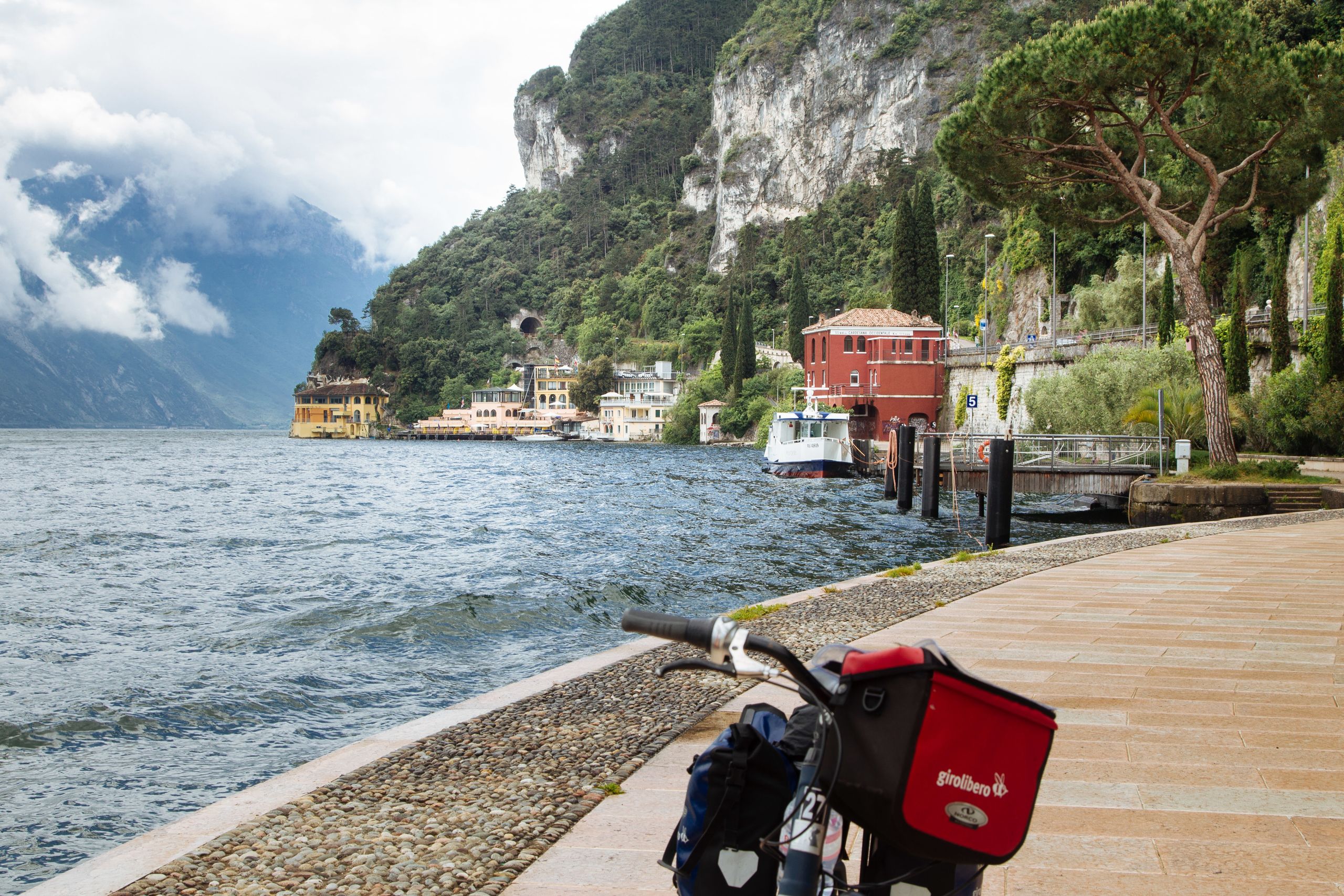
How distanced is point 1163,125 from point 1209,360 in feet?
17.2

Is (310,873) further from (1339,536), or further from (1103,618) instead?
(1339,536)

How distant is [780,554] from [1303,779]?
47.8 ft

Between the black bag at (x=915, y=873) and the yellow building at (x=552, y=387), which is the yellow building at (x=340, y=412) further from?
the black bag at (x=915, y=873)

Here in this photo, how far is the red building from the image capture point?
2269 inches

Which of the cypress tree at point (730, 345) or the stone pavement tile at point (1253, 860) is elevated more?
the cypress tree at point (730, 345)

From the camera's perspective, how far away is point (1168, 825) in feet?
12.7

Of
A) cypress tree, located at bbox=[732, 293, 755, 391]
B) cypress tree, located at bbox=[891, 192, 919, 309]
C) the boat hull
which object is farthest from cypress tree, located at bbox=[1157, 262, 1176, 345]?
cypress tree, located at bbox=[732, 293, 755, 391]

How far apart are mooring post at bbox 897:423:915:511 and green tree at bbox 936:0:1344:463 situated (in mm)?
7412

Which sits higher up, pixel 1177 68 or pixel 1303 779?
pixel 1177 68


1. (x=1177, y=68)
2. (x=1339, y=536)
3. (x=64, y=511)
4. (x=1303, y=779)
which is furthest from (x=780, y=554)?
(x=64, y=511)

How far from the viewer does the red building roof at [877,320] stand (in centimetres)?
5881

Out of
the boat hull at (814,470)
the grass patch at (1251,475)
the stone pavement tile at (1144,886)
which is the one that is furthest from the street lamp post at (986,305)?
the stone pavement tile at (1144,886)

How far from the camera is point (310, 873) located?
3.82 meters

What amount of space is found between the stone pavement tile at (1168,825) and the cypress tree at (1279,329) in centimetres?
3179
